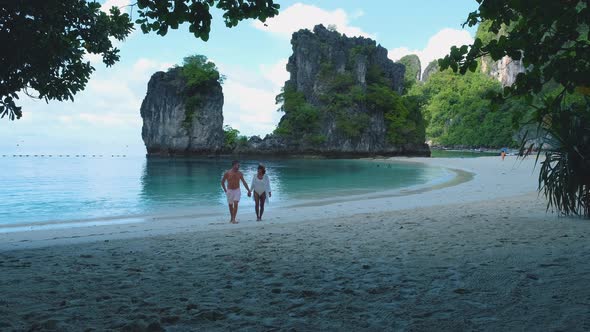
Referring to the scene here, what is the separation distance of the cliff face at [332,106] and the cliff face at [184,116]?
24.4ft

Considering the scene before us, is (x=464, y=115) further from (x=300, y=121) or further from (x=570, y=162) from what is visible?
(x=570, y=162)

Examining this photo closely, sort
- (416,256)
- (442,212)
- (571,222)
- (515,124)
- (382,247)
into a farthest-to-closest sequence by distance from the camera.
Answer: (442,212) → (571,222) → (382,247) → (416,256) → (515,124)

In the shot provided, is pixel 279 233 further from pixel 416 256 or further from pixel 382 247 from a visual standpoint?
pixel 416 256

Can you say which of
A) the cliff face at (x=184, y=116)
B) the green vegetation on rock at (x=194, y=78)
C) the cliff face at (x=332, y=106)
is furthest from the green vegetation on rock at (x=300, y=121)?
the green vegetation on rock at (x=194, y=78)

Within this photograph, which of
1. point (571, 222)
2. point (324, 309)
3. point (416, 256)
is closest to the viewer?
point (324, 309)

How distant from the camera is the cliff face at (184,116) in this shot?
73312 mm

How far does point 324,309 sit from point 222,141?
7308 centimetres

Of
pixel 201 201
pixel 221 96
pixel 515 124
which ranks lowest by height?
pixel 201 201

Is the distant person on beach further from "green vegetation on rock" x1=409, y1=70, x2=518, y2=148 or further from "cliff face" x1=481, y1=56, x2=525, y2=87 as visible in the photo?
"cliff face" x1=481, y1=56, x2=525, y2=87

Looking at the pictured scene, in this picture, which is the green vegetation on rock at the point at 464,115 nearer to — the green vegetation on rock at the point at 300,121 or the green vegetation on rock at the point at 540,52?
the green vegetation on rock at the point at 300,121

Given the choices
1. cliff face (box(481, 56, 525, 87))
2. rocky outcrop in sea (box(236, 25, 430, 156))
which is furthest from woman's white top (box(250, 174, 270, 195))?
cliff face (box(481, 56, 525, 87))

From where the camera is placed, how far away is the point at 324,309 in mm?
3477

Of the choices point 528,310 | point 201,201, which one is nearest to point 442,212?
point 528,310

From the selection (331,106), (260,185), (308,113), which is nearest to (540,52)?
(260,185)
